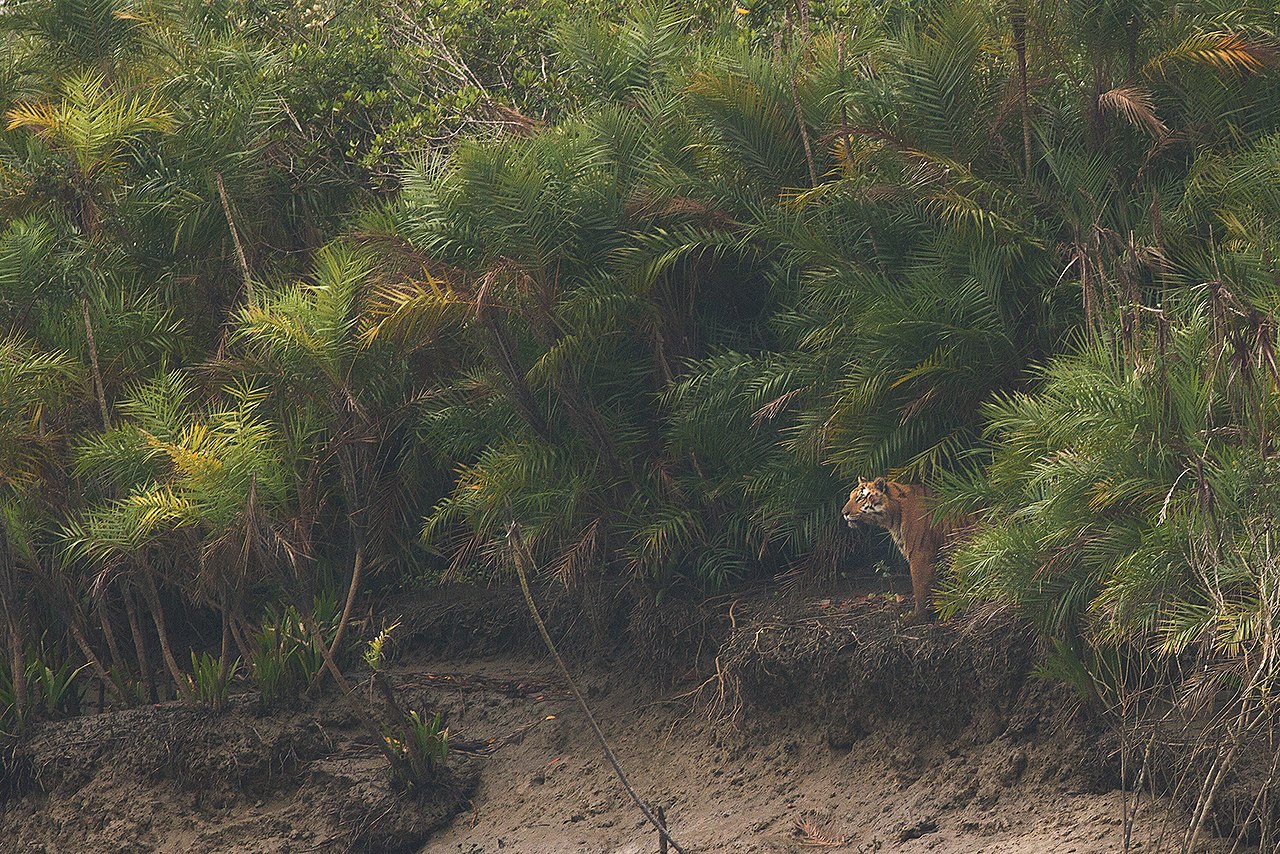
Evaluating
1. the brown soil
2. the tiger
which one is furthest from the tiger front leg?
the brown soil

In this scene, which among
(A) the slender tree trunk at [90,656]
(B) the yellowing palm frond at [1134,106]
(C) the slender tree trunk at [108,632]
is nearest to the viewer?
(B) the yellowing palm frond at [1134,106]

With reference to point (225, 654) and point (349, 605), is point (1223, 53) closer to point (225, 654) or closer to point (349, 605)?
point (349, 605)

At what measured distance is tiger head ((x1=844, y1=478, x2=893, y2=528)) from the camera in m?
7.96

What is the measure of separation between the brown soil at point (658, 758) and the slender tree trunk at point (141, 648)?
65 centimetres

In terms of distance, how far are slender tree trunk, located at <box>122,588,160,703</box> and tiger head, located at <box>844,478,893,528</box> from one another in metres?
5.23

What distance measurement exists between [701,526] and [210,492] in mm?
3093

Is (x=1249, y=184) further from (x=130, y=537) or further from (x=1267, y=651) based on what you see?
(x=130, y=537)

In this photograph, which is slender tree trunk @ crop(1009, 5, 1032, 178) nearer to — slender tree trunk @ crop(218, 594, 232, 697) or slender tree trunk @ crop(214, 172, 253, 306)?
slender tree trunk @ crop(214, 172, 253, 306)

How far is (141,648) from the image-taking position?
1043 centimetres

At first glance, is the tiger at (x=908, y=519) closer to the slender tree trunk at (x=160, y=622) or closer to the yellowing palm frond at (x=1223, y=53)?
the yellowing palm frond at (x=1223, y=53)

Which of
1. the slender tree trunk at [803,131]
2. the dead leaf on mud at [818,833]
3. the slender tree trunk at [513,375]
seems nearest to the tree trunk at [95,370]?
the slender tree trunk at [513,375]

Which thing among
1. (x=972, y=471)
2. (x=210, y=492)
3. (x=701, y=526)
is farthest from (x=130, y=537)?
(x=972, y=471)

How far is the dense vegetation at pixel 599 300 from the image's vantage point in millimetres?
7441

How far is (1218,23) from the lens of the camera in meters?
8.11
